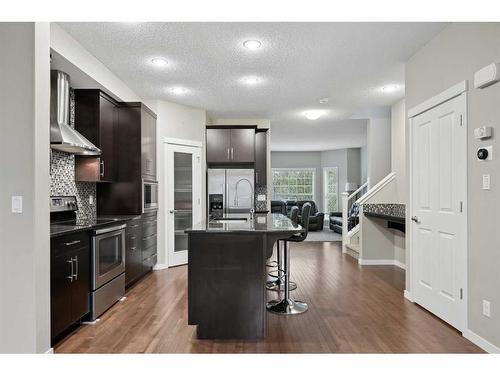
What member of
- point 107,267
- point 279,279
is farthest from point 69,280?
point 279,279

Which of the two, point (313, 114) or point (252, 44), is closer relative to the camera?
point (252, 44)

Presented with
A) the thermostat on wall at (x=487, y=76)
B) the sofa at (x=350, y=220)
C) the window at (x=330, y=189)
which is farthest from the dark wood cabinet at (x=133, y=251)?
the window at (x=330, y=189)

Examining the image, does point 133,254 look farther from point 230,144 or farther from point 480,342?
point 480,342


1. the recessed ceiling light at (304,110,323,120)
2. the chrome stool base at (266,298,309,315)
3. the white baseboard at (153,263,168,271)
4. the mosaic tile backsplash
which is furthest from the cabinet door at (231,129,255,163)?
the chrome stool base at (266,298,309,315)

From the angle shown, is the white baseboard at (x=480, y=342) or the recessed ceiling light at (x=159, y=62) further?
the recessed ceiling light at (x=159, y=62)

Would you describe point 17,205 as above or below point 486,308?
above

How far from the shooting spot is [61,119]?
11.6 feet

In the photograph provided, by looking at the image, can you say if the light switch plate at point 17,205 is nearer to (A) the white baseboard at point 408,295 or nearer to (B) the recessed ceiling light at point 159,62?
(B) the recessed ceiling light at point 159,62

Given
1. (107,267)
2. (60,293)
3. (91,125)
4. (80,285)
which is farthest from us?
(91,125)

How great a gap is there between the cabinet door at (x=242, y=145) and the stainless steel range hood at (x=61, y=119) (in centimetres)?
321

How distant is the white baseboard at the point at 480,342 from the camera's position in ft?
8.32

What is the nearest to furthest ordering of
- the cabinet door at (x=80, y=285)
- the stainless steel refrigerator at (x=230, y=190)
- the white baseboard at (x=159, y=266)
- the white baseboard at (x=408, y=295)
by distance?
the cabinet door at (x=80, y=285), the white baseboard at (x=408, y=295), the white baseboard at (x=159, y=266), the stainless steel refrigerator at (x=230, y=190)

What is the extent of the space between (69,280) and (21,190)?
90 centimetres

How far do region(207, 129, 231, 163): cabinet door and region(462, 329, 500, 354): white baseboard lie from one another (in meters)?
4.64
